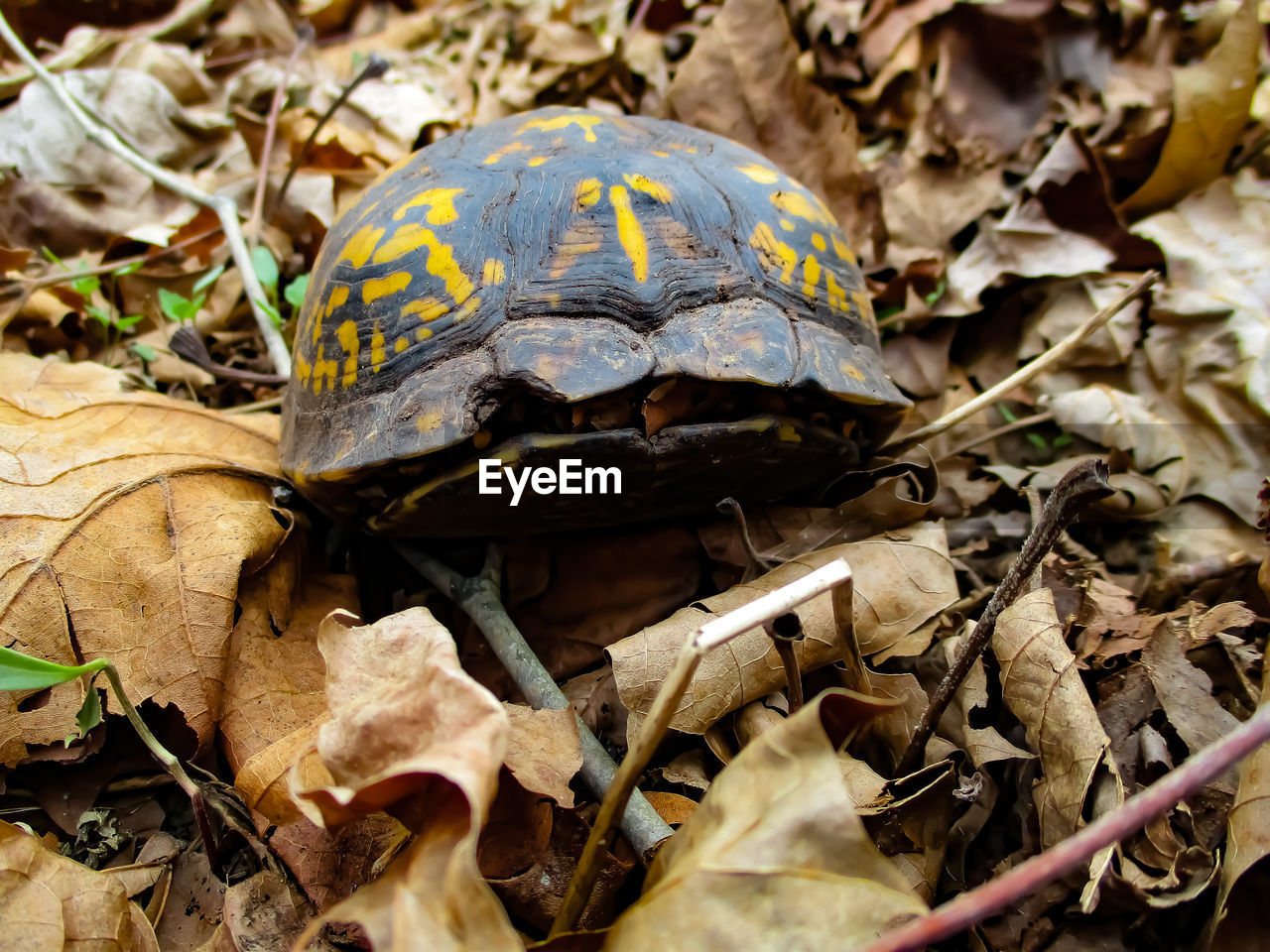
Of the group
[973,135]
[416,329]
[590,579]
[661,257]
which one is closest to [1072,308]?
[973,135]

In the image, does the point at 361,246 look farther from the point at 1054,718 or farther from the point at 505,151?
the point at 1054,718

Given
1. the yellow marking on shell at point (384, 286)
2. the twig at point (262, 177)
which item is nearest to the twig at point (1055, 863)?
the yellow marking on shell at point (384, 286)

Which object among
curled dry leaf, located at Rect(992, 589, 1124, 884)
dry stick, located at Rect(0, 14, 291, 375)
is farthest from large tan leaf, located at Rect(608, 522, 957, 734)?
dry stick, located at Rect(0, 14, 291, 375)

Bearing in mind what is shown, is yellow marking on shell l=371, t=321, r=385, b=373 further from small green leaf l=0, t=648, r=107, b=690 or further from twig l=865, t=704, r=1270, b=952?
twig l=865, t=704, r=1270, b=952

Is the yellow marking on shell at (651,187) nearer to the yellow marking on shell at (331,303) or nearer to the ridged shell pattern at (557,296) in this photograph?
the ridged shell pattern at (557,296)

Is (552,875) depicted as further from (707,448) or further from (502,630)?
(707,448)
